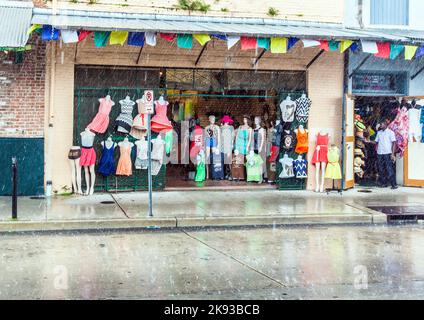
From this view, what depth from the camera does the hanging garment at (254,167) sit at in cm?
1655

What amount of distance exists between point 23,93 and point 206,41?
4.48 meters

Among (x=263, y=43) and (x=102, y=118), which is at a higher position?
(x=263, y=43)

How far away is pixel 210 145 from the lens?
1683cm

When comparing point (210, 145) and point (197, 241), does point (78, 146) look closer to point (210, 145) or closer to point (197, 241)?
point (210, 145)

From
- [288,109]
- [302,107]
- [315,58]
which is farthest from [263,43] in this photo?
[302,107]

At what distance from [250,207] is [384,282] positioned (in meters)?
6.07

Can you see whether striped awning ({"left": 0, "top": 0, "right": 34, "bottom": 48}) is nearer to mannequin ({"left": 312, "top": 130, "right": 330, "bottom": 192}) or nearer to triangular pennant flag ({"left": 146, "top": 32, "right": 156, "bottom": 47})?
triangular pennant flag ({"left": 146, "top": 32, "right": 156, "bottom": 47})

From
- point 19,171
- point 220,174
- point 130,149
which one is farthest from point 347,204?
point 19,171

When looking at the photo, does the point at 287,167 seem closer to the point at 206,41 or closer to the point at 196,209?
the point at 196,209

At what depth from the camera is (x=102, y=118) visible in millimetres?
14602

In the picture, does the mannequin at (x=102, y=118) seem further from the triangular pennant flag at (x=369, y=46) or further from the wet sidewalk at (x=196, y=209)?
the triangular pennant flag at (x=369, y=46)

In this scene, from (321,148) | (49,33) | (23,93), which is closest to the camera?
(49,33)

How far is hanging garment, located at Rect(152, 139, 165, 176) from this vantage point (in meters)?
15.2
